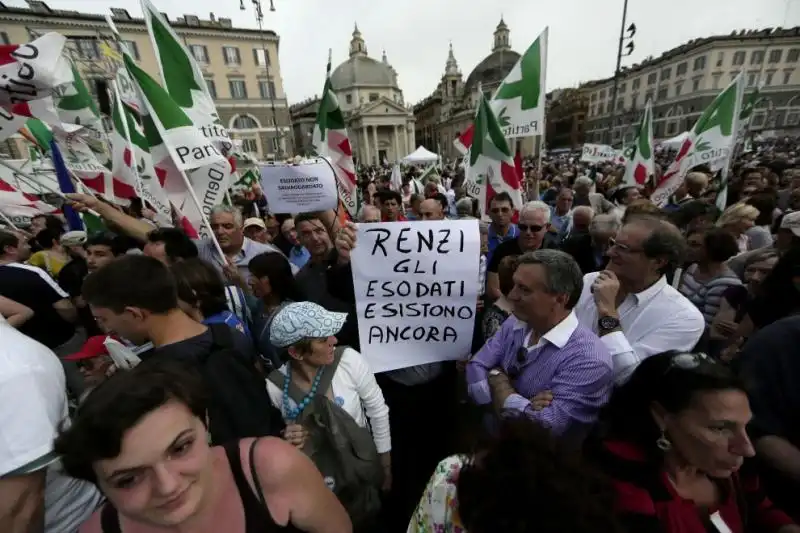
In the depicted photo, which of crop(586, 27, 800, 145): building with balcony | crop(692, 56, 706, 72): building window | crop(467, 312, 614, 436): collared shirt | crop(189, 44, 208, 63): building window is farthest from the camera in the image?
crop(692, 56, 706, 72): building window

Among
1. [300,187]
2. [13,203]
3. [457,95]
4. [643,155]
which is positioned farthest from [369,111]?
[300,187]

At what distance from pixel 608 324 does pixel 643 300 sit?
0.42 meters

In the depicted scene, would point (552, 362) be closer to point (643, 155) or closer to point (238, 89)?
point (643, 155)

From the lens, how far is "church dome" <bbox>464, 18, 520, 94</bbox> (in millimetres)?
67562

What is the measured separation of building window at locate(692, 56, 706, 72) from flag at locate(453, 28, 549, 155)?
238 ft

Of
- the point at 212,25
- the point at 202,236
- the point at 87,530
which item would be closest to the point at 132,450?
the point at 87,530

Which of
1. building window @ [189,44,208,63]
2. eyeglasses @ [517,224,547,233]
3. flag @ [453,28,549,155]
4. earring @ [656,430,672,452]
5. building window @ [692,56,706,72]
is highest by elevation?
building window @ [189,44,208,63]

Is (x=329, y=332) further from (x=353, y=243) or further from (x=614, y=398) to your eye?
(x=614, y=398)

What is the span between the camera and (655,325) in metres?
2.02

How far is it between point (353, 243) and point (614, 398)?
1626 mm

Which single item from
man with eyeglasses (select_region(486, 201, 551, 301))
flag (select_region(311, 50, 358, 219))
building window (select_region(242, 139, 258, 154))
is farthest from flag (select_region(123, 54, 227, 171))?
building window (select_region(242, 139, 258, 154))

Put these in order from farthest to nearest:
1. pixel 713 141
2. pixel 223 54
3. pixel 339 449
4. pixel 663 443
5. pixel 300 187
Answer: pixel 223 54 → pixel 713 141 → pixel 300 187 → pixel 339 449 → pixel 663 443

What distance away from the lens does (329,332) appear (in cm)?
185

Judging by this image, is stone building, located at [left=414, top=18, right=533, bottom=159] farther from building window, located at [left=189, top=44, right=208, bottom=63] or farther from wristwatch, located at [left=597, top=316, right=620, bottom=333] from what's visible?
wristwatch, located at [left=597, top=316, right=620, bottom=333]
